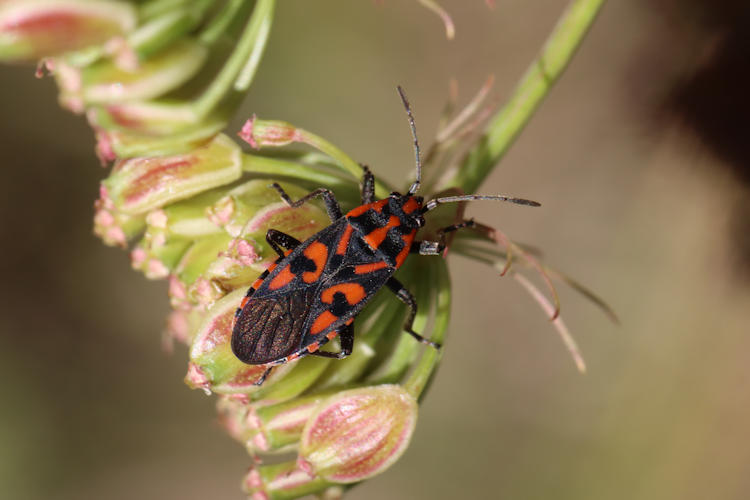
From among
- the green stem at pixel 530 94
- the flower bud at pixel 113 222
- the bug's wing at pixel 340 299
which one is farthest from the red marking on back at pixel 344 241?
the flower bud at pixel 113 222

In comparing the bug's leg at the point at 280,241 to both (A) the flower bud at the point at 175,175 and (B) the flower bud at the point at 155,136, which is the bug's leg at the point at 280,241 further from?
(B) the flower bud at the point at 155,136

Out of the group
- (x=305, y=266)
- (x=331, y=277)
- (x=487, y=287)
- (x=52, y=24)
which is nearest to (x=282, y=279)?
(x=305, y=266)

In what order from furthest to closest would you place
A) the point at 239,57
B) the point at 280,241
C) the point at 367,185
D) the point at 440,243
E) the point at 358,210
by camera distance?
the point at 358,210 < the point at 367,185 < the point at 440,243 < the point at 280,241 < the point at 239,57

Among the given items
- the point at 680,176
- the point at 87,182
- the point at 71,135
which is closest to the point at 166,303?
the point at 87,182

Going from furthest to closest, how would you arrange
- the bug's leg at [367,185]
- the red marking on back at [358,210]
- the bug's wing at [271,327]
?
1. the red marking on back at [358,210]
2. the bug's leg at [367,185]
3. the bug's wing at [271,327]

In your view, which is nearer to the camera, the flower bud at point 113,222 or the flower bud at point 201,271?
the flower bud at point 201,271

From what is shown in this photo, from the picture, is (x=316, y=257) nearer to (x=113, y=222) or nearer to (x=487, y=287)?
(x=113, y=222)

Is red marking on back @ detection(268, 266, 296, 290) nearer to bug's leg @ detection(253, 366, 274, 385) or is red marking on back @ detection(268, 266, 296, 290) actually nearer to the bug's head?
bug's leg @ detection(253, 366, 274, 385)
